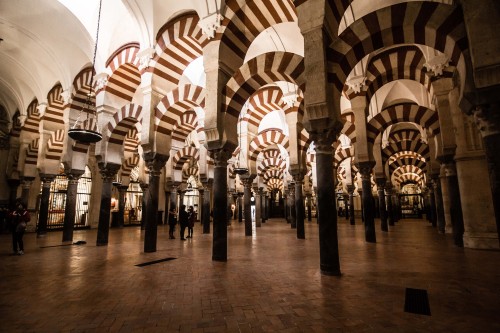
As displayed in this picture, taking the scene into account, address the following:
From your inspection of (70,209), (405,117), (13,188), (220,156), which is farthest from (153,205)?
(13,188)

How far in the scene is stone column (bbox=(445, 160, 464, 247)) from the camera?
6.00m

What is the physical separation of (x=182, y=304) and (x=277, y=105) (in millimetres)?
8892

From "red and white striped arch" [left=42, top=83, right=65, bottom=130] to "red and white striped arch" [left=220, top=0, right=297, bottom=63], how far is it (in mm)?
8138

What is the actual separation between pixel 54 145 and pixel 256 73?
28.8ft

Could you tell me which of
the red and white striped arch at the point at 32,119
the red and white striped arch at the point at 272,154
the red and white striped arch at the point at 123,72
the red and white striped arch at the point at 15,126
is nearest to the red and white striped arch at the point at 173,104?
the red and white striped arch at the point at 123,72

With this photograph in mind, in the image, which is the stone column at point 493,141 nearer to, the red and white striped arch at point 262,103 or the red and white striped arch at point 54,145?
the red and white striped arch at point 262,103

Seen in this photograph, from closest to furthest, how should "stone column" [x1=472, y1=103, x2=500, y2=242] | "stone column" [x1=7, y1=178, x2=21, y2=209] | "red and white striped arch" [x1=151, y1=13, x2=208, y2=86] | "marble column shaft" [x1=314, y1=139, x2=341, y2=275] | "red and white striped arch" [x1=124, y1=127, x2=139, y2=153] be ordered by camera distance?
"stone column" [x1=472, y1=103, x2=500, y2=242]
"marble column shaft" [x1=314, y1=139, x2=341, y2=275]
"red and white striped arch" [x1=151, y1=13, x2=208, y2=86]
"stone column" [x1=7, y1=178, x2=21, y2=209]
"red and white striped arch" [x1=124, y1=127, x2=139, y2=153]

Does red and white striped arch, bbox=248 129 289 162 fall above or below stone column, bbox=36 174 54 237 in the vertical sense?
above

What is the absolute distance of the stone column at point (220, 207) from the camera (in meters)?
4.94

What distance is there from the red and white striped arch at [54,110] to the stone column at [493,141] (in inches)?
482

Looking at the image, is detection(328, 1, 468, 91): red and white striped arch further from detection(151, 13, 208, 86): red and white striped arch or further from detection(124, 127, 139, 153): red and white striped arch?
detection(124, 127, 139, 153): red and white striped arch

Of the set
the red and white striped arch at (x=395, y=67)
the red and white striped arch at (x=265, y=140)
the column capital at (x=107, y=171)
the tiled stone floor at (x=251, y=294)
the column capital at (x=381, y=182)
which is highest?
the red and white striped arch at (x=395, y=67)

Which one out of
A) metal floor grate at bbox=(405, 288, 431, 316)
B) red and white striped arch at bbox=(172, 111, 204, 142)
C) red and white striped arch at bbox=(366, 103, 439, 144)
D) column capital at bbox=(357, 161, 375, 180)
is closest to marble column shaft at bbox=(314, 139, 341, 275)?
Answer: metal floor grate at bbox=(405, 288, 431, 316)

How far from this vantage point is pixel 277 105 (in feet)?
34.4
